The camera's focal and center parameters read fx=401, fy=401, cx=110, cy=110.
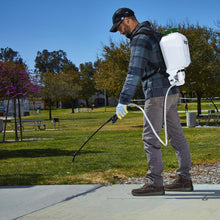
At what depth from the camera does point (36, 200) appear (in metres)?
4.30

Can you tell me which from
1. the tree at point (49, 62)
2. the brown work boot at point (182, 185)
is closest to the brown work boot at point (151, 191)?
the brown work boot at point (182, 185)

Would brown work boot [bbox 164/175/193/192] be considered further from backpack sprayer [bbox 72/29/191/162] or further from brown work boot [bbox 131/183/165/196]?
backpack sprayer [bbox 72/29/191/162]

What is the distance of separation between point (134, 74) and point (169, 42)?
49 centimetres

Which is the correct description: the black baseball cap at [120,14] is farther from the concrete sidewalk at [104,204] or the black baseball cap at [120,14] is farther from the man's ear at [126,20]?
the concrete sidewalk at [104,204]

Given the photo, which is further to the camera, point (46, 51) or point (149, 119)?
point (46, 51)

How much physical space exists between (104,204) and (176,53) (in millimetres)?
1648

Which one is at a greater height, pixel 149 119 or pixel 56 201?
pixel 149 119

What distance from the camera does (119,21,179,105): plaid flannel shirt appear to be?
4145 mm

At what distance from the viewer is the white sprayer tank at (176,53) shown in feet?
12.7

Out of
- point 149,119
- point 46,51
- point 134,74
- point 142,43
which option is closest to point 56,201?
point 149,119

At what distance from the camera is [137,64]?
4137mm

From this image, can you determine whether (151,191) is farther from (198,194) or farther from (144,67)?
(144,67)

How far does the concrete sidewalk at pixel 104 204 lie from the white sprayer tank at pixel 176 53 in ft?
3.98

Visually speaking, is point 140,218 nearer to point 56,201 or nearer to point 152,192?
point 152,192
